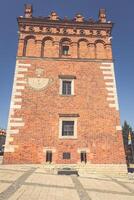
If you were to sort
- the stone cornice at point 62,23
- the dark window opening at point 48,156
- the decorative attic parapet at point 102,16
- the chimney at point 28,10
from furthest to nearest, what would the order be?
the decorative attic parapet at point 102,16 → the chimney at point 28,10 → the stone cornice at point 62,23 → the dark window opening at point 48,156

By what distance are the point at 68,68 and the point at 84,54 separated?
220cm

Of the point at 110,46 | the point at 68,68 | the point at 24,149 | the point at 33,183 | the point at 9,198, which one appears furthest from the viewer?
the point at 110,46

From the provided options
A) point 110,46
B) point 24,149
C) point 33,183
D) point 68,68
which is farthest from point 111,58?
point 33,183

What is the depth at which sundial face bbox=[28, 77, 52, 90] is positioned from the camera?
53.2 feet

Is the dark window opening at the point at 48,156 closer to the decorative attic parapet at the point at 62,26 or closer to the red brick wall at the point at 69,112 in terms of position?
the red brick wall at the point at 69,112

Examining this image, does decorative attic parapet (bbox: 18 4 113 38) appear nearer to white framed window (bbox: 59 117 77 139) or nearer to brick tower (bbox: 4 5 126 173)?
brick tower (bbox: 4 5 126 173)

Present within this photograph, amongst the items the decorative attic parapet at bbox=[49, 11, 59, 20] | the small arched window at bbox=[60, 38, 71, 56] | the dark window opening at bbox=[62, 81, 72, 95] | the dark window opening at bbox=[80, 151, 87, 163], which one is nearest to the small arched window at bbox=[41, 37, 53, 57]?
the small arched window at bbox=[60, 38, 71, 56]

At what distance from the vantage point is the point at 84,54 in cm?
1812

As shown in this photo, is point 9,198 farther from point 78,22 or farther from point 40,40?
point 78,22

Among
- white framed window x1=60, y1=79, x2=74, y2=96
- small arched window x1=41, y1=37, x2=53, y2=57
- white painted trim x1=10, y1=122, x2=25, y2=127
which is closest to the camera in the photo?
white painted trim x1=10, y1=122, x2=25, y2=127

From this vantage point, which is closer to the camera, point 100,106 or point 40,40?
point 100,106

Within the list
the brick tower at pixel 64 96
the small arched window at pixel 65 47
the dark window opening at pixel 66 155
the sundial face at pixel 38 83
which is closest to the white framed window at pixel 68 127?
the brick tower at pixel 64 96

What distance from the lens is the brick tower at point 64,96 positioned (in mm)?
14609

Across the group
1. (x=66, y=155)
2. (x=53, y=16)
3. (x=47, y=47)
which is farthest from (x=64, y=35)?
(x=66, y=155)
